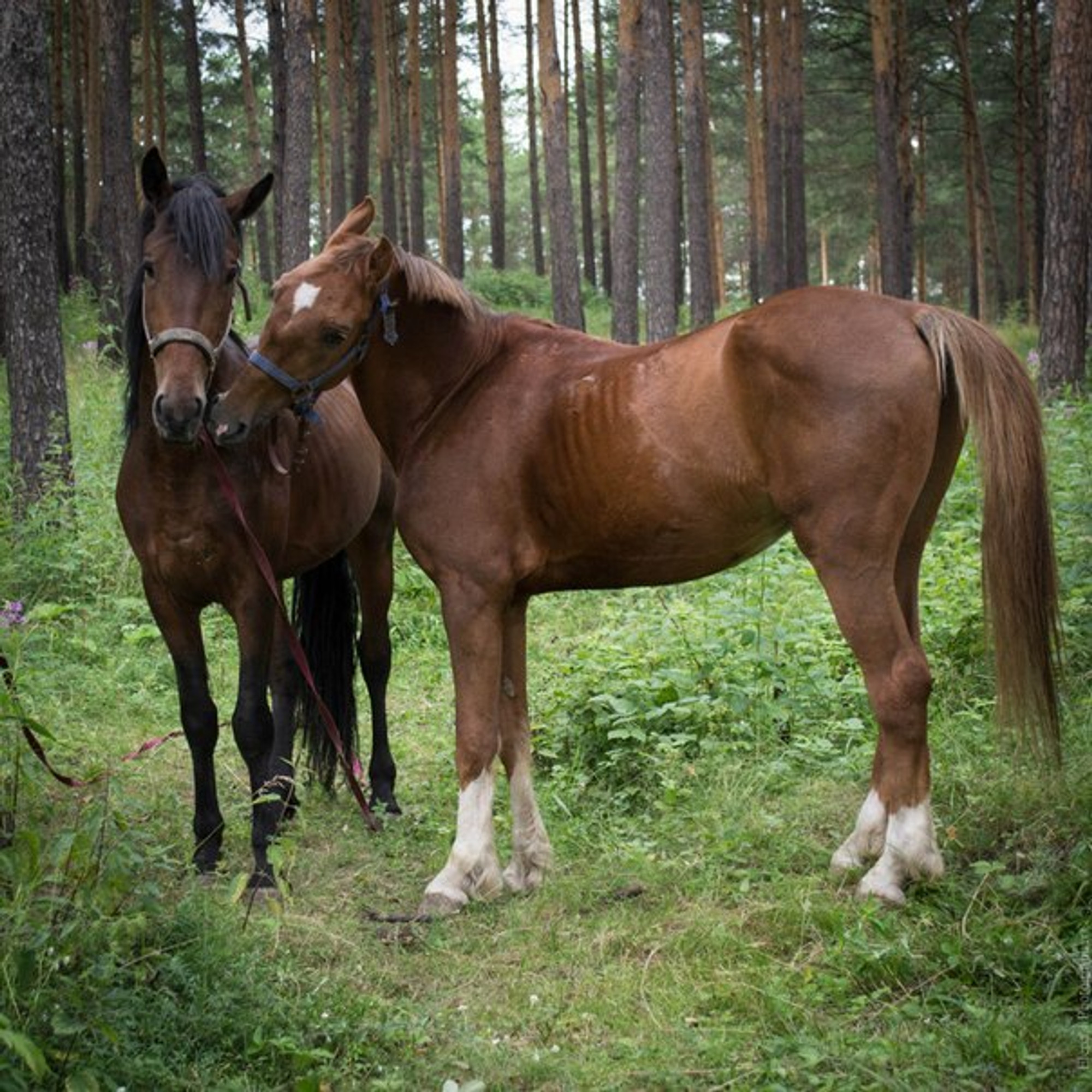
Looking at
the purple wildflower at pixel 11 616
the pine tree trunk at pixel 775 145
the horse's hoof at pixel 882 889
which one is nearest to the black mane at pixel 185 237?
the purple wildflower at pixel 11 616

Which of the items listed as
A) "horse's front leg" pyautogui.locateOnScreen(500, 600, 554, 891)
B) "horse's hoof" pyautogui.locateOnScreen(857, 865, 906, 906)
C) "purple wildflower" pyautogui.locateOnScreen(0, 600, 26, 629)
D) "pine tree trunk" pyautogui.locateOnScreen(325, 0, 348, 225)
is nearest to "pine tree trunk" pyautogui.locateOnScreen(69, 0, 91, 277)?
"pine tree trunk" pyautogui.locateOnScreen(325, 0, 348, 225)

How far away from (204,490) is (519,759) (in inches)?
64.2

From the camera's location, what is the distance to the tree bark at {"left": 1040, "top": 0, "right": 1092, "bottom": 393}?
41.3 feet

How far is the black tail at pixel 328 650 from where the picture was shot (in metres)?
6.05

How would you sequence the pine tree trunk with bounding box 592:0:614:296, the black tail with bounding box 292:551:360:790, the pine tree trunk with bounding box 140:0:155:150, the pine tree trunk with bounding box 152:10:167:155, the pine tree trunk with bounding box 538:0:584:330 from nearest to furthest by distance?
the black tail with bounding box 292:551:360:790
the pine tree trunk with bounding box 538:0:584:330
the pine tree trunk with bounding box 140:0:155:150
the pine tree trunk with bounding box 152:10:167:155
the pine tree trunk with bounding box 592:0:614:296

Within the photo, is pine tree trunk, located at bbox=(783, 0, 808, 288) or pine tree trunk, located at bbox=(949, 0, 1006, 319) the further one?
pine tree trunk, located at bbox=(949, 0, 1006, 319)

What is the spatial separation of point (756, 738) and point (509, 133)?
5330 cm

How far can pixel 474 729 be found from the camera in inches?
181

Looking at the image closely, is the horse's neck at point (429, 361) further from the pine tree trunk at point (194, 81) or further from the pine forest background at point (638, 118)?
the pine tree trunk at point (194, 81)

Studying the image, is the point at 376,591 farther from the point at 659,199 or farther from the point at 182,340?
the point at 659,199

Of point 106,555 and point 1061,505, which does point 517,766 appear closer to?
point 1061,505

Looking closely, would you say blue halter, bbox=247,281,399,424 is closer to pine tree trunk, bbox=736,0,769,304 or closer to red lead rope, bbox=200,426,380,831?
red lead rope, bbox=200,426,380,831

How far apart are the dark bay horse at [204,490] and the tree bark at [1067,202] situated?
9777mm

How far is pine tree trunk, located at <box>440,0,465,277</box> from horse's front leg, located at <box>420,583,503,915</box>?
70.6 feet
